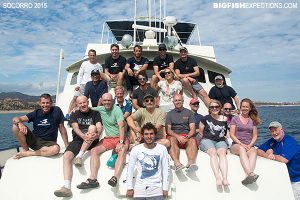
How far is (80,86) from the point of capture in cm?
819

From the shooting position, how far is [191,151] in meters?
5.21

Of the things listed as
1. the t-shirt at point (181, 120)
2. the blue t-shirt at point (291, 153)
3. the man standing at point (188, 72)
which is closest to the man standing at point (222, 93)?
the man standing at point (188, 72)

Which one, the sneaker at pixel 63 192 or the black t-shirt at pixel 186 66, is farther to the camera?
the black t-shirt at pixel 186 66

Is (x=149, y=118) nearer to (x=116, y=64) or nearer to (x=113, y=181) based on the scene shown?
(x=113, y=181)

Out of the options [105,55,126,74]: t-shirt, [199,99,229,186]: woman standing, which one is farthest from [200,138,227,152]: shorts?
[105,55,126,74]: t-shirt

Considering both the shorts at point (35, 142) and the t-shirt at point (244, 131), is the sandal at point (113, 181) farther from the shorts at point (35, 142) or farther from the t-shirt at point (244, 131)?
the t-shirt at point (244, 131)

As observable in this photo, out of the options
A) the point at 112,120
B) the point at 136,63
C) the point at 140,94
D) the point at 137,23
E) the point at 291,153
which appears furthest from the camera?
the point at 137,23

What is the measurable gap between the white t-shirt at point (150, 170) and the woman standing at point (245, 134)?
149 centimetres

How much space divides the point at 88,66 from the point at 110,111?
9.28ft

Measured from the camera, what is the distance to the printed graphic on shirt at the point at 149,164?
14.6ft

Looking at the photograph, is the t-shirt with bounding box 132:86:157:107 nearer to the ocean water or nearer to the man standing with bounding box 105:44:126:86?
the man standing with bounding box 105:44:126:86

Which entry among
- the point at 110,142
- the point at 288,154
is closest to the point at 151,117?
the point at 110,142

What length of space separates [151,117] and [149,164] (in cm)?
132

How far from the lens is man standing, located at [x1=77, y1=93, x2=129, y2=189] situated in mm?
4918
